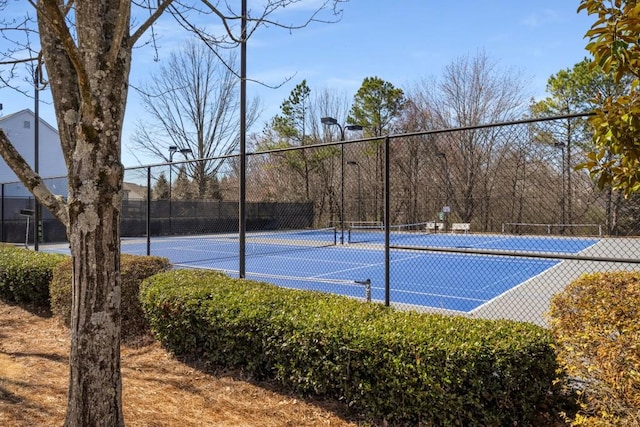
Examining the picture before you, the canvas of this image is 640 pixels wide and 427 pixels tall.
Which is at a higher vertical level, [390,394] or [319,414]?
[390,394]

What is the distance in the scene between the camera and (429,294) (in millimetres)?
10055

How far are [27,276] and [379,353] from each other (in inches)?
237

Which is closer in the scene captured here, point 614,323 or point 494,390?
point 614,323

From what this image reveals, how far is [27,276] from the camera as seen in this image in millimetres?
6988

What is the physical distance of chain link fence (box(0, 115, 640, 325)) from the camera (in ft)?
15.6

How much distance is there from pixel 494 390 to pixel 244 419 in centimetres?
175

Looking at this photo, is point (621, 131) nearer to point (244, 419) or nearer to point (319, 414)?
point (319, 414)

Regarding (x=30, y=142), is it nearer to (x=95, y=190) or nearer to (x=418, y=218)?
(x=418, y=218)

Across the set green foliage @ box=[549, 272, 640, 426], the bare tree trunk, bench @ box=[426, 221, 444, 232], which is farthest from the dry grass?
bench @ box=[426, 221, 444, 232]

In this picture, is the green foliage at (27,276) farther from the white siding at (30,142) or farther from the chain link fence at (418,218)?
the white siding at (30,142)

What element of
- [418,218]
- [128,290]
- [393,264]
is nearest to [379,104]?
[393,264]

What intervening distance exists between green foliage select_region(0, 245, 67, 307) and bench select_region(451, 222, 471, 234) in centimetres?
580

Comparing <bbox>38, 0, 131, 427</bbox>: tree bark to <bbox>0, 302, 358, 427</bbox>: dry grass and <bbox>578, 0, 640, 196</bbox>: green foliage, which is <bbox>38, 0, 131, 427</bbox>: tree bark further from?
<bbox>578, 0, 640, 196</bbox>: green foliage

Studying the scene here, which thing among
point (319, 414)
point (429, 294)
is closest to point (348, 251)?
point (429, 294)
